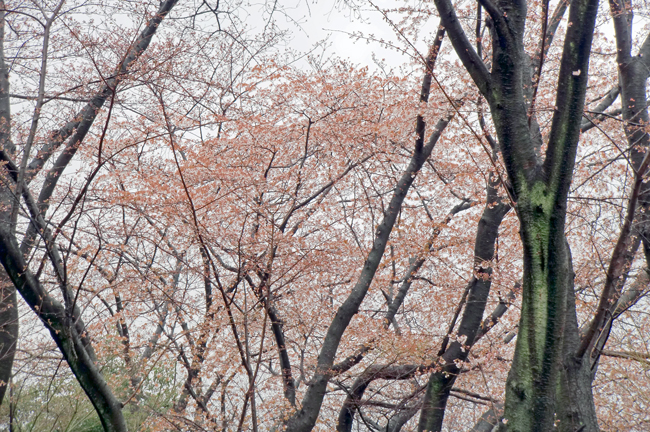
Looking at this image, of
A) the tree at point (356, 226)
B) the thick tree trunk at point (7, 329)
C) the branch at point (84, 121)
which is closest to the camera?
the tree at point (356, 226)

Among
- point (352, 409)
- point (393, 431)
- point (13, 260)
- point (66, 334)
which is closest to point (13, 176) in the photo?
point (13, 260)

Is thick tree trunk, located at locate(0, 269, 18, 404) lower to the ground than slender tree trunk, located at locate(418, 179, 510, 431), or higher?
lower

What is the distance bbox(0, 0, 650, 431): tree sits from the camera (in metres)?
2.91

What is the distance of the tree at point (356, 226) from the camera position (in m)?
2.91

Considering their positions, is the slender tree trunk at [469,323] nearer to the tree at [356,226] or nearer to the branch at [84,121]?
the tree at [356,226]

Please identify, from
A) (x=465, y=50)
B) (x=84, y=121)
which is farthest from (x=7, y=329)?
(x=465, y=50)

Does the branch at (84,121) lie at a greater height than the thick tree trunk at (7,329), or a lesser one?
greater

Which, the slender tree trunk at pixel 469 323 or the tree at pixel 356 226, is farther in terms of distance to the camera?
the slender tree trunk at pixel 469 323

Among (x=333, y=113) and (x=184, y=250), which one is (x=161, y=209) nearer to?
(x=184, y=250)

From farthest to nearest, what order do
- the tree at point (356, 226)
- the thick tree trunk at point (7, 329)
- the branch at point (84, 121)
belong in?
the branch at point (84, 121) → the thick tree trunk at point (7, 329) → the tree at point (356, 226)

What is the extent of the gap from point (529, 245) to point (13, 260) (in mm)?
3871

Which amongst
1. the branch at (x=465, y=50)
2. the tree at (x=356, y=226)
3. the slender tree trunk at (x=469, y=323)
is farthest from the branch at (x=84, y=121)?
the slender tree trunk at (x=469, y=323)

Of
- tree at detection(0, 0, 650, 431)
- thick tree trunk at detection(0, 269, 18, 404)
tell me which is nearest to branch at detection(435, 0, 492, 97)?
tree at detection(0, 0, 650, 431)

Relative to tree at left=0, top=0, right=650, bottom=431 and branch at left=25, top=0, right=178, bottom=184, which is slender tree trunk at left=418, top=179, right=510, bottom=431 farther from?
branch at left=25, top=0, right=178, bottom=184
